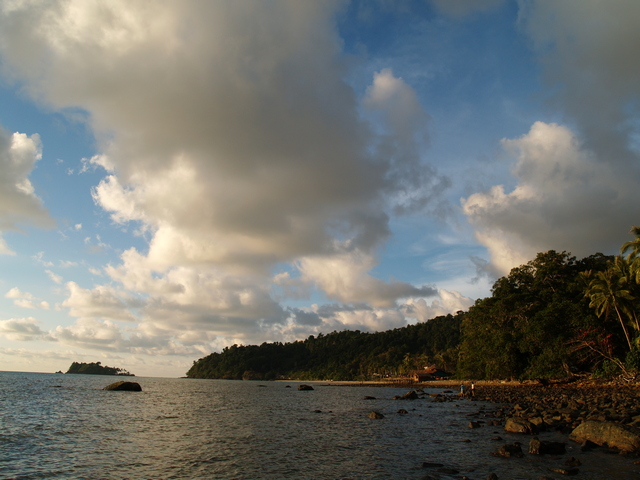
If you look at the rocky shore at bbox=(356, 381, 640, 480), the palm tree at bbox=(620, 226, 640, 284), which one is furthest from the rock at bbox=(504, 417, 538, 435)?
the palm tree at bbox=(620, 226, 640, 284)

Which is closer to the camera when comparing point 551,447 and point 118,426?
point 551,447

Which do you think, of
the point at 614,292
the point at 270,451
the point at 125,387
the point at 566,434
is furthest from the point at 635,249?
the point at 125,387

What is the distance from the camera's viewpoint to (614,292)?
5166 cm

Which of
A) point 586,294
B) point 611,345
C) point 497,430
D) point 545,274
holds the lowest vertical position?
point 497,430

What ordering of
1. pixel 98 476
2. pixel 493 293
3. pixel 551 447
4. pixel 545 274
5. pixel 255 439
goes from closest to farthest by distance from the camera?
pixel 98 476, pixel 551 447, pixel 255 439, pixel 545 274, pixel 493 293

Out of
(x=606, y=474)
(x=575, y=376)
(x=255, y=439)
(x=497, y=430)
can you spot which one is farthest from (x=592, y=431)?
(x=575, y=376)

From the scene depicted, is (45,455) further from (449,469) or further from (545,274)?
(545,274)

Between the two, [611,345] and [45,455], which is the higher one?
[611,345]

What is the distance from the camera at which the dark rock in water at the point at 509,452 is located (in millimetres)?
19753

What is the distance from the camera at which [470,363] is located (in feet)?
265

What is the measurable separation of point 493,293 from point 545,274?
1052 centimetres

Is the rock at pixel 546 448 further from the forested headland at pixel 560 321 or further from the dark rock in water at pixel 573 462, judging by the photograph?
the forested headland at pixel 560 321

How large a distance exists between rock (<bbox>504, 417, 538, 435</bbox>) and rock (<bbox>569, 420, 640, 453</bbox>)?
3767 millimetres

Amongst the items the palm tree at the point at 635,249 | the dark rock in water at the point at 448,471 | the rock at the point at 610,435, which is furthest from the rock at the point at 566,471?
the palm tree at the point at 635,249
